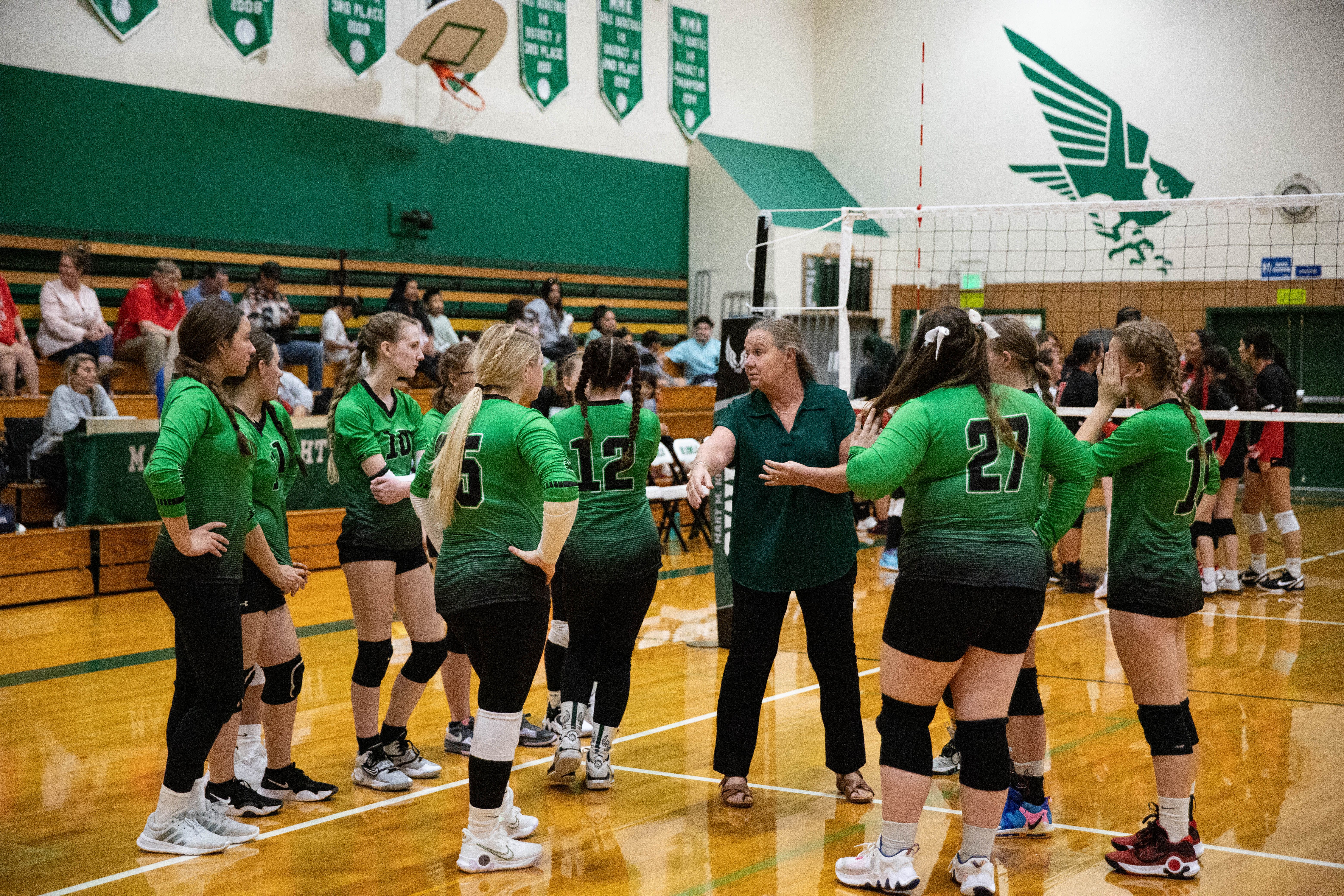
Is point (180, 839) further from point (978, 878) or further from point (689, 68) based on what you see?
point (689, 68)

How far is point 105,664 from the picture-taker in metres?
6.73

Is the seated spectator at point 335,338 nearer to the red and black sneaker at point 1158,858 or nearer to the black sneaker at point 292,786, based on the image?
the black sneaker at point 292,786

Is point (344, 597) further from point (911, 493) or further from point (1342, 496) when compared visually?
point (1342, 496)

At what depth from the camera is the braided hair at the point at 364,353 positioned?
451 centimetres

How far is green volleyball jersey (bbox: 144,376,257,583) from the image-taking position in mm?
3625

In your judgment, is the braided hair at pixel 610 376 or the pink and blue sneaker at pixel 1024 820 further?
the braided hair at pixel 610 376

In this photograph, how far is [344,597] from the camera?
880 cm

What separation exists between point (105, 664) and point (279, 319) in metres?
5.45

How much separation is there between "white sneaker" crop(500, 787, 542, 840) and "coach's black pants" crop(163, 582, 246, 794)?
2.96 feet

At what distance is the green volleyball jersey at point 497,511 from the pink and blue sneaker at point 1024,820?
5.54 ft

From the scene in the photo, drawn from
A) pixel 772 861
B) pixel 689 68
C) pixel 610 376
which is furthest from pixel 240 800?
pixel 689 68

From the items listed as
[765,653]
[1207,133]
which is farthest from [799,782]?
[1207,133]

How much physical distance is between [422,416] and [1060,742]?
2966 mm

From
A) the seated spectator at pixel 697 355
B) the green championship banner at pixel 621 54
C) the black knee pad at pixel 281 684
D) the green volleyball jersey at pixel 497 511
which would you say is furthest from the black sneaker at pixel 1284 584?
the green championship banner at pixel 621 54
